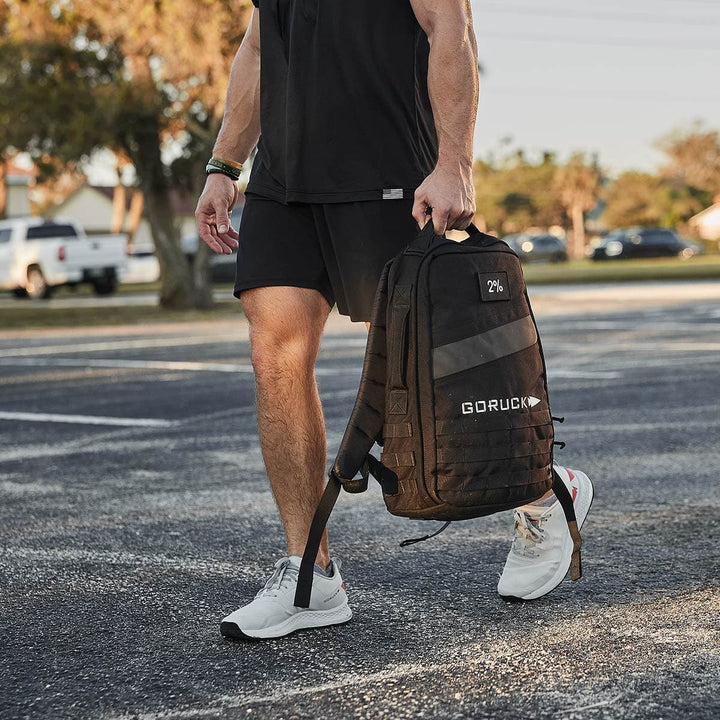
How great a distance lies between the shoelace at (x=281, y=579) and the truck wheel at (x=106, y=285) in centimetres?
2825

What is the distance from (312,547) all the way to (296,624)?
200mm

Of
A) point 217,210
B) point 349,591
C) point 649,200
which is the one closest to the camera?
point 349,591

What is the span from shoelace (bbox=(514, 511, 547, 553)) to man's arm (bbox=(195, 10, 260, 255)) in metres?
1.15

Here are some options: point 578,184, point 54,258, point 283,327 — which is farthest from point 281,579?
point 578,184

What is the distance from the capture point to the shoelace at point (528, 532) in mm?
3459

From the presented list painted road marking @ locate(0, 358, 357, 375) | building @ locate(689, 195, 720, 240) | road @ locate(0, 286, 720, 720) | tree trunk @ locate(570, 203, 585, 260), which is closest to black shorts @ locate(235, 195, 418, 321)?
road @ locate(0, 286, 720, 720)

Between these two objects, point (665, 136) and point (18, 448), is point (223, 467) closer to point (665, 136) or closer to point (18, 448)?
point (18, 448)

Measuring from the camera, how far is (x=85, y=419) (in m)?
7.82

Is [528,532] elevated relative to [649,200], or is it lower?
lower

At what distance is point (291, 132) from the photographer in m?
3.41

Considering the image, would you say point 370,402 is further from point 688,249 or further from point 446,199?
point 688,249

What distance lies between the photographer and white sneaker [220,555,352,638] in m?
3.13

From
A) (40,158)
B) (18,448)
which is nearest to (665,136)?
(40,158)

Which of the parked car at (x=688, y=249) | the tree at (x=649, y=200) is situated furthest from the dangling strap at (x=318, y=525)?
the tree at (x=649, y=200)
